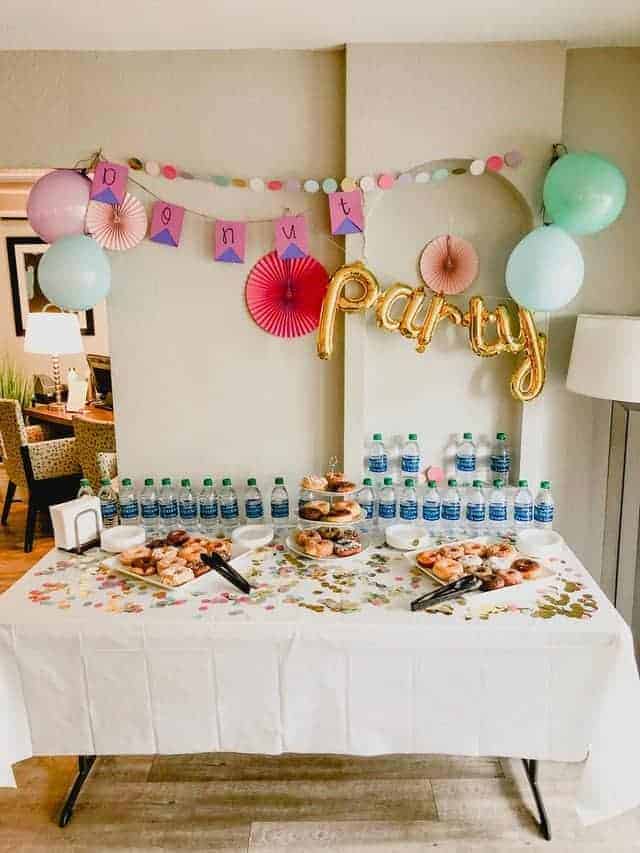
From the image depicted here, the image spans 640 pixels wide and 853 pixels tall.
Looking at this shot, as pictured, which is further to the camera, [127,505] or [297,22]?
[127,505]

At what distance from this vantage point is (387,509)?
7.74 ft


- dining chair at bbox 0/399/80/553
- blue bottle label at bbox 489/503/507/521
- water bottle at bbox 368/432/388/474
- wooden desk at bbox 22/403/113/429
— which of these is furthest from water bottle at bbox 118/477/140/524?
wooden desk at bbox 22/403/113/429

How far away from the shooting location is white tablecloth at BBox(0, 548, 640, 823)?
1740mm

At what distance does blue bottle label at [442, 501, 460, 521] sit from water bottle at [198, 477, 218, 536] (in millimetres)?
827

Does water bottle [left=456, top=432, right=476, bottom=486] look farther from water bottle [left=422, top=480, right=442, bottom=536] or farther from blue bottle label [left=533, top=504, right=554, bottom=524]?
blue bottle label [left=533, top=504, right=554, bottom=524]

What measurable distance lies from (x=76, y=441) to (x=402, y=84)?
2922 mm

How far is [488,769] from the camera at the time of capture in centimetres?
219

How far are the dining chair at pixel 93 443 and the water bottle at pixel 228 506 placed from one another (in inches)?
66.3

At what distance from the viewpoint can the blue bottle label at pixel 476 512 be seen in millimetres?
2312

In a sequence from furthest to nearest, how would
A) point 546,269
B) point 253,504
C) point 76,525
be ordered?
point 253,504, point 76,525, point 546,269

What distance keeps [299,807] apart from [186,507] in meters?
1.05

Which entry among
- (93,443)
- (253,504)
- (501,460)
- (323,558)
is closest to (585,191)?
(501,460)

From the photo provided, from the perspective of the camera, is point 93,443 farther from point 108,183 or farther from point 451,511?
point 451,511

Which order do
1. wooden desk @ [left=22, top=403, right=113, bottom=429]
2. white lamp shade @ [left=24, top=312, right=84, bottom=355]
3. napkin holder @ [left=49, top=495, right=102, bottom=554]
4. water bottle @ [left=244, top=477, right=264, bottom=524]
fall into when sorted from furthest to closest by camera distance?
wooden desk @ [left=22, top=403, right=113, bottom=429]
white lamp shade @ [left=24, top=312, right=84, bottom=355]
water bottle @ [left=244, top=477, right=264, bottom=524]
napkin holder @ [left=49, top=495, right=102, bottom=554]
